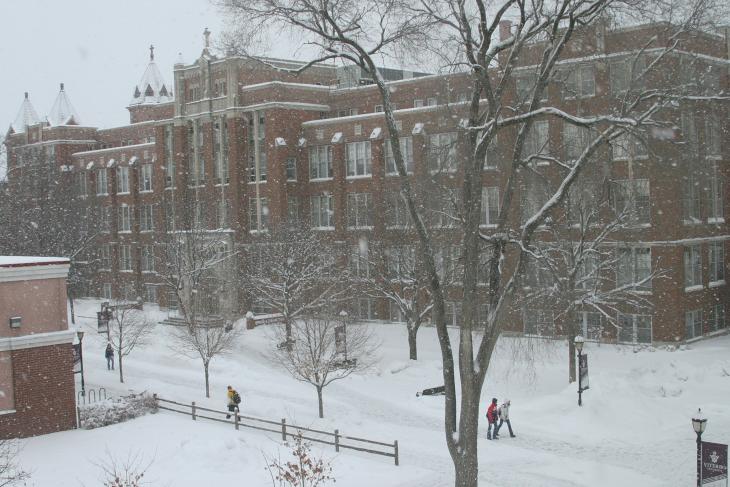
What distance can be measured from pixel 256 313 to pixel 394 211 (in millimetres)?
15288

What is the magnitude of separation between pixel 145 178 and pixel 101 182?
237 inches

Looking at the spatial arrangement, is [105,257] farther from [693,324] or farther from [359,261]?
[693,324]

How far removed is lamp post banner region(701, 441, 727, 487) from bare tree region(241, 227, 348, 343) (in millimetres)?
21704

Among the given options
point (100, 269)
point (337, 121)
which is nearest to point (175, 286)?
point (337, 121)

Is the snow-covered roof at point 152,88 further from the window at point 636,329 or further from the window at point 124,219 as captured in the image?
the window at point 636,329

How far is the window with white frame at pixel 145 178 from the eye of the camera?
62.8 metres

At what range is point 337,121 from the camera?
50344 millimetres

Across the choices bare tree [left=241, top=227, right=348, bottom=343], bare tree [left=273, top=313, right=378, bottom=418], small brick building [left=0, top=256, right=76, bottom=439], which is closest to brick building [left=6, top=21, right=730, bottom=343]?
bare tree [left=241, top=227, right=348, bottom=343]

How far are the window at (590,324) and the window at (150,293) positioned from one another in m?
34.9

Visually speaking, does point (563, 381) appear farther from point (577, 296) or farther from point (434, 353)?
point (434, 353)

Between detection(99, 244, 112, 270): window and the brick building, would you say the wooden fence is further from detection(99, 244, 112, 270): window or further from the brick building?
detection(99, 244, 112, 270): window

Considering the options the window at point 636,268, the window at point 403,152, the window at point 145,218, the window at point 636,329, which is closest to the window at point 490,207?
the window at point 403,152

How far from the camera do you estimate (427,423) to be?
2638cm

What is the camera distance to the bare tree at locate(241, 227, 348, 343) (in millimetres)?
39716
